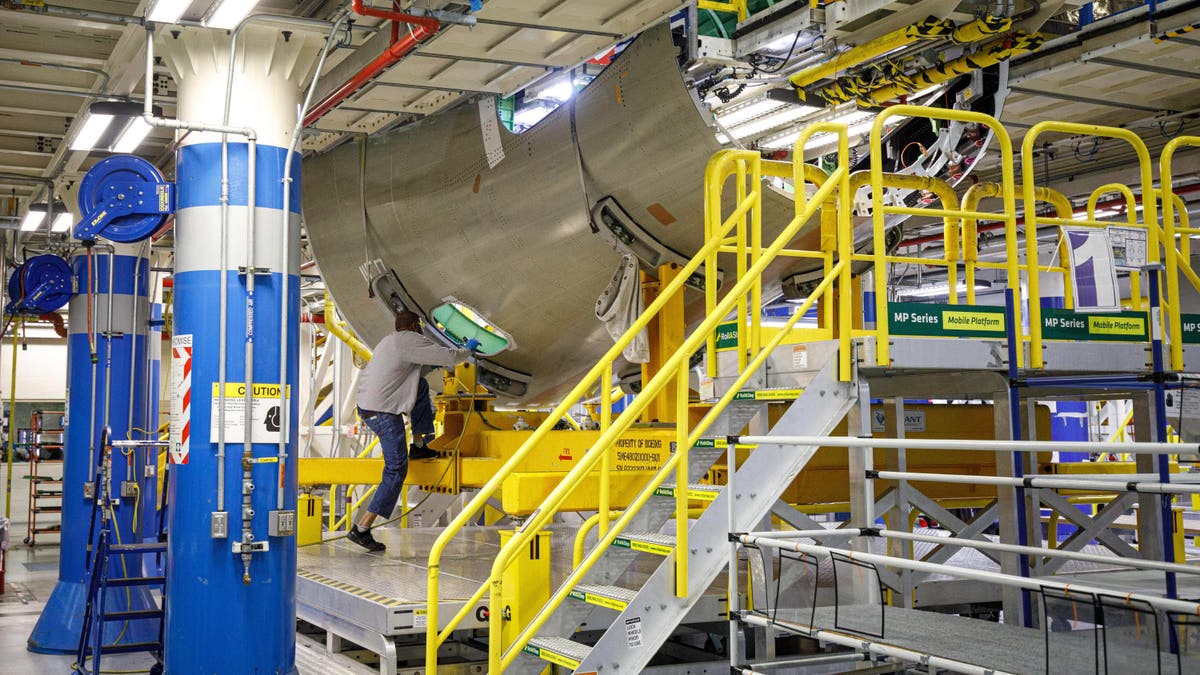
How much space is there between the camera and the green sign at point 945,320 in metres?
5.93

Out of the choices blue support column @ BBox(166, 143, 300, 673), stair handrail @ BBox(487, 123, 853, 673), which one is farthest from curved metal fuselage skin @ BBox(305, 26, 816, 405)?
blue support column @ BBox(166, 143, 300, 673)

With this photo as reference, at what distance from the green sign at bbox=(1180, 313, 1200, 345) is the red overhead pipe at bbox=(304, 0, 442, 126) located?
188 inches

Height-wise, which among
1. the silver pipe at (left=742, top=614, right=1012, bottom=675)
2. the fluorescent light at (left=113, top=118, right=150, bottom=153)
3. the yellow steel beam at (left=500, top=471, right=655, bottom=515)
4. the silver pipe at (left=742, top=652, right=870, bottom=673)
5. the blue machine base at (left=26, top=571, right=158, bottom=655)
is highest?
the fluorescent light at (left=113, top=118, right=150, bottom=153)

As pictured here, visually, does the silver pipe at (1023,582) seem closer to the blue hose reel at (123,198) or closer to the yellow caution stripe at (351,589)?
the yellow caution stripe at (351,589)

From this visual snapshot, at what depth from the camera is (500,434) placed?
32.1 feet

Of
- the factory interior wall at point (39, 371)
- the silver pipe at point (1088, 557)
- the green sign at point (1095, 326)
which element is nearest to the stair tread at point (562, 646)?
the silver pipe at point (1088, 557)

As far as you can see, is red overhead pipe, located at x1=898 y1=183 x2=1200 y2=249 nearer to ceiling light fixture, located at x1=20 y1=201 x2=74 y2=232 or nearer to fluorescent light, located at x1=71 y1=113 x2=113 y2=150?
fluorescent light, located at x1=71 y1=113 x2=113 y2=150

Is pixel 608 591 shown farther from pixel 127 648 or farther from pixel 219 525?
pixel 127 648

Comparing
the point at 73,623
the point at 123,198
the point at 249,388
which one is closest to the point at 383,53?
the point at 123,198

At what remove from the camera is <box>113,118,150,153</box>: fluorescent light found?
945 cm

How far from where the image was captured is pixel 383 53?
771 cm

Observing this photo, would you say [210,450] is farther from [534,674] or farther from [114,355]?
[114,355]

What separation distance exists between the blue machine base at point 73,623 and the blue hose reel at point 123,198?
3544 mm

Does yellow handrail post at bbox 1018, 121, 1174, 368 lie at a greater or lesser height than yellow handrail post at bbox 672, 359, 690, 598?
greater
